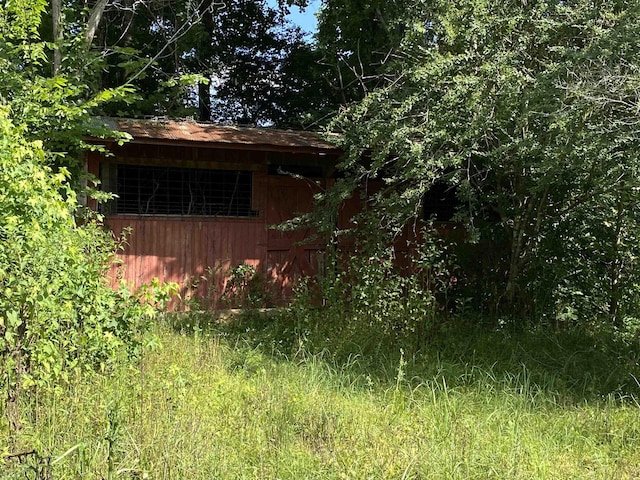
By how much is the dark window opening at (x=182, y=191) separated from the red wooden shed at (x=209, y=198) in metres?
0.01

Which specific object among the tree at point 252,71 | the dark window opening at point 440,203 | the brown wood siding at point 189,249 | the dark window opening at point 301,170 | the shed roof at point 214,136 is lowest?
the brown wood siding at point 189,249

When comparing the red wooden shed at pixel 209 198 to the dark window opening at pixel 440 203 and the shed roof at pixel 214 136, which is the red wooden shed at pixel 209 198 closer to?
the shed roof at pixel 214 136

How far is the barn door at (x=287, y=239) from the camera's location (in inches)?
354

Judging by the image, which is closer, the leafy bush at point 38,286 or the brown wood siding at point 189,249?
the leafy bush at point 38,286

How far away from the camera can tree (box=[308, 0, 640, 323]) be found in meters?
5.44

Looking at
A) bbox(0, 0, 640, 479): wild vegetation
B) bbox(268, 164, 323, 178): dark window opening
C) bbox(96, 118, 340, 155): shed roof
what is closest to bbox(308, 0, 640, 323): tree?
bbox(0, 0, 640, 479): wild vegetation

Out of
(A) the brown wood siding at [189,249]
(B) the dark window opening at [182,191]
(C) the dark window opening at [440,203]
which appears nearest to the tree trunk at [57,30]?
(B) the dark window opening at [182,191]

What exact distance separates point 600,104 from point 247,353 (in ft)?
12.9

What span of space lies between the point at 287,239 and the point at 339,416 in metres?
5.15

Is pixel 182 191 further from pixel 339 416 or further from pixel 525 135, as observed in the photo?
pixel 339 416

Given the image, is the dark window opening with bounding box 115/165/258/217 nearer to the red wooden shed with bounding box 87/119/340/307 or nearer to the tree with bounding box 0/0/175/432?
the red wooden shed with bounding box 87/119/340/307

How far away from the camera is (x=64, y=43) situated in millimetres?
6797

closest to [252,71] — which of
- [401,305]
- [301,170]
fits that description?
[301,170]

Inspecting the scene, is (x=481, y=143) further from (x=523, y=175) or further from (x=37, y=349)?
(x=37, y=349)
